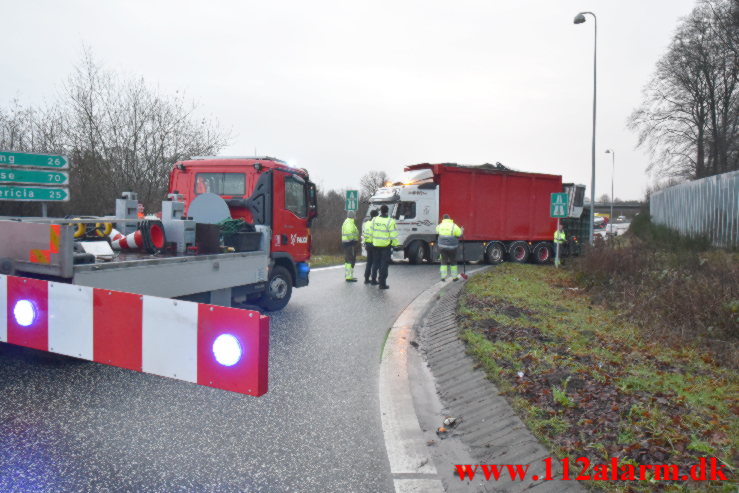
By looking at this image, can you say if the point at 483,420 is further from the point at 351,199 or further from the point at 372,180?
the point at 372,180

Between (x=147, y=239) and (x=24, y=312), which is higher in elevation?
(x=147, y=239)

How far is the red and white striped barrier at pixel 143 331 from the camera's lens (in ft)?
8.79

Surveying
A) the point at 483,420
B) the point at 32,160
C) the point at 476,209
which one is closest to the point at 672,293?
the point at 483,420

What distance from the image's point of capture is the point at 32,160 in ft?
32.6

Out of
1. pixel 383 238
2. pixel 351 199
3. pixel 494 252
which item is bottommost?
pixel 494 252

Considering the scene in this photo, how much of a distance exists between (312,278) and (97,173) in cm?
804

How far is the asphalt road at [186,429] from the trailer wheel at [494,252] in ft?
53.6

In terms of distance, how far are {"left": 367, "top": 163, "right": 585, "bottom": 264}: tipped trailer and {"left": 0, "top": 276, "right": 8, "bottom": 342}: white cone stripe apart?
625 inches

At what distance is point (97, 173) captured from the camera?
1758cm

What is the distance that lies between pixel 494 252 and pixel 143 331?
1998 centimetres

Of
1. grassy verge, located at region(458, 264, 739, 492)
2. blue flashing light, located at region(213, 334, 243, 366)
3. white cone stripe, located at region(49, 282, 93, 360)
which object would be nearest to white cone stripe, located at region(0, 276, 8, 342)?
white cone stripe, located at region(49, 282, 93, 360)

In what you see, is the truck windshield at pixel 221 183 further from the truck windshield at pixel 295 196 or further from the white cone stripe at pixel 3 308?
the white cone stripe at pixel 3 308

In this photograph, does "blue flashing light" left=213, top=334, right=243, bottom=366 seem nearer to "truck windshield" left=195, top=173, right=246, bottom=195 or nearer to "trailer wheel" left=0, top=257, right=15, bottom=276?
"trailer wheel" left=0, top=257, right=15, bottom=276

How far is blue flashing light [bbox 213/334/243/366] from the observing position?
8.87ft
